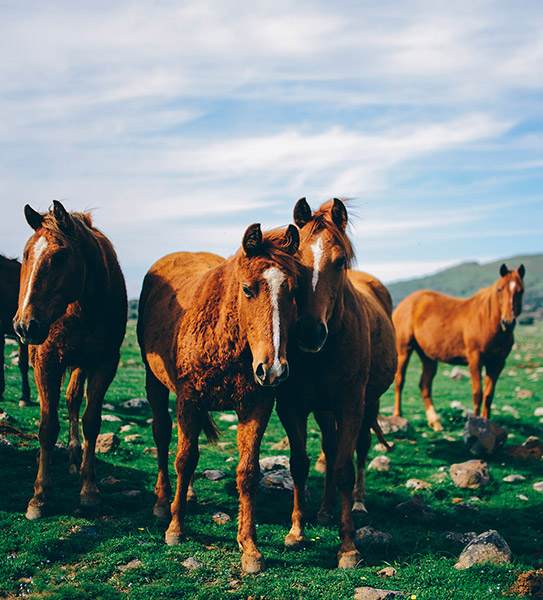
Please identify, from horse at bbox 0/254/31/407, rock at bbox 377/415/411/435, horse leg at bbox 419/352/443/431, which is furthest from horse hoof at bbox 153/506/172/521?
horse leg at bbox 419/352/443/431

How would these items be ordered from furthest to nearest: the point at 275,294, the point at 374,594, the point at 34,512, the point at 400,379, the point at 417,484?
the point at 400,379
the point at 417,484
the point at 34,512
the point at 275,294
the point at 374,594

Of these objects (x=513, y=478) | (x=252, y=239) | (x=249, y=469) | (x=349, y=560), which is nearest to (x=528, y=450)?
(x=513, y=478)

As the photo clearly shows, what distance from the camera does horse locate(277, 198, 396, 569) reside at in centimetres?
541

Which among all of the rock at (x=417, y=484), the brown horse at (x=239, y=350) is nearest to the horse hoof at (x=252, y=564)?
the brown horse at (x=239, y=350)

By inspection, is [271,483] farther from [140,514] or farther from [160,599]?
[160,599]

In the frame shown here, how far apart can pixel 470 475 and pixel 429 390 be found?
5.78 m

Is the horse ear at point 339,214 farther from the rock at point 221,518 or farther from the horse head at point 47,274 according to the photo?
the rock at point 221,518

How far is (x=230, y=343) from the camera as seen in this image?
17.7 ft

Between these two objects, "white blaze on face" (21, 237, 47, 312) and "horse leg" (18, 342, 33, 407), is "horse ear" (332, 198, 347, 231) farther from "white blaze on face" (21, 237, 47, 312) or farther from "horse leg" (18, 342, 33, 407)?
"horse leg" (18, 342, 33, 407)

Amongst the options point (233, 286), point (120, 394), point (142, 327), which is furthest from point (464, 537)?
point (120, 394)

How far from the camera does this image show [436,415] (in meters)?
13.5

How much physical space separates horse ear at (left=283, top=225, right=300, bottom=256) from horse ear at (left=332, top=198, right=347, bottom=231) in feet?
2.87

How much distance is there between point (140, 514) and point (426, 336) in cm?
1088

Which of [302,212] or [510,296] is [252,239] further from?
[510,296]
